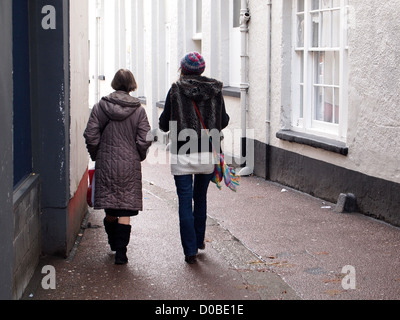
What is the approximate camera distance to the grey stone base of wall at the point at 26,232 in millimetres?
5832

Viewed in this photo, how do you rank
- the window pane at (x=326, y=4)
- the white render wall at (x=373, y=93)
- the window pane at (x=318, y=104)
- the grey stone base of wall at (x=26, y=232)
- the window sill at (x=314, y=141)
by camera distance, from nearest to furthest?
the grey stone base of wall at (x=26, y=232)
the white render wall at (x=373, y=93)
the window sill at (x=314, y=141)
the window pane at (x=326, y=4)
the window pane at (x=318, y=104)

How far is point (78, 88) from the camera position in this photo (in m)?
8.44

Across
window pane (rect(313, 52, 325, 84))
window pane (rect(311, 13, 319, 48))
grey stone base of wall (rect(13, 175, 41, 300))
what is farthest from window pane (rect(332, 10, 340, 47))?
grey stone base of wall (rect(13, 175, 41, 300))

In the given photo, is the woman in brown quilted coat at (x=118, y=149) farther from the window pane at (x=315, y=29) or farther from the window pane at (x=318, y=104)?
the window pane at (x=315, y=29)

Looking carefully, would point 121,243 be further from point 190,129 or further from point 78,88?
point 78,88

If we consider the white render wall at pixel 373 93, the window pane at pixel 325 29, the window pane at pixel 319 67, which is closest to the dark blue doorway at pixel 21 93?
the white render wall at pixel 373 93

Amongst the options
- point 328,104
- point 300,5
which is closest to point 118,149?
point 328,104

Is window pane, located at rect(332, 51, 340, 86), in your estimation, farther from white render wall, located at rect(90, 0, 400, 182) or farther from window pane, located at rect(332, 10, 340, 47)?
white render wall, located at rect(90, 0, 400, 182)

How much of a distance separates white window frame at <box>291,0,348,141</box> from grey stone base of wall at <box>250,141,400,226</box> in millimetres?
466

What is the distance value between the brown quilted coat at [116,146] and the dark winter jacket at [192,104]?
29 cm

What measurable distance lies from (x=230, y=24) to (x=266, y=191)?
4375mm

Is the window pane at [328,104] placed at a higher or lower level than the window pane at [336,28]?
lower

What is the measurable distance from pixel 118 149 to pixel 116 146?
0.10 ft

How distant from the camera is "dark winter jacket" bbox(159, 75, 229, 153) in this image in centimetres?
708
